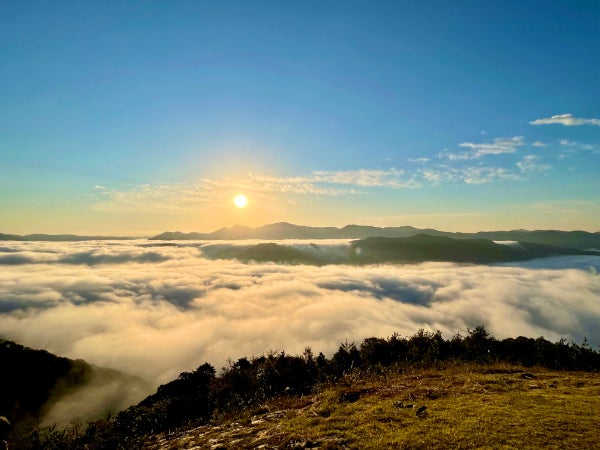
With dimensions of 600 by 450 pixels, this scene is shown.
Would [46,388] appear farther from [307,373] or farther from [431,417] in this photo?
[431,417]

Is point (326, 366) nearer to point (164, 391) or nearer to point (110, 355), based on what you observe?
point (164, 391)

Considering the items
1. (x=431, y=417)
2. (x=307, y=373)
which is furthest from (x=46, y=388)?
(x=431, y=417)

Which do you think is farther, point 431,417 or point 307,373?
point 307,373

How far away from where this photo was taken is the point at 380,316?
156 metres

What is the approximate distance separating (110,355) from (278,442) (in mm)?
197318

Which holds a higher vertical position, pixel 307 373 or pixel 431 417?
pixel 431 417

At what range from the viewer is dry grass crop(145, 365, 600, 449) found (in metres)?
8.52

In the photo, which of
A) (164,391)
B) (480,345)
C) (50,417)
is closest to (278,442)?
(480,345)

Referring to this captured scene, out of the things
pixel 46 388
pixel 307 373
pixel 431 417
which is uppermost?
pixel 431 417

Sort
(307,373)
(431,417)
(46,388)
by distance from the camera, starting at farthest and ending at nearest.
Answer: (46,388) → (307,373) → (431,417)

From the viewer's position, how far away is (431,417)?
10289 mm

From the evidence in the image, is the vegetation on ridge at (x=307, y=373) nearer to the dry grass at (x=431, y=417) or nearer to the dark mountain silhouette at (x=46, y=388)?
the dry grass at (x=431, y=417)

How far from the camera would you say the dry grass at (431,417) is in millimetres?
8523

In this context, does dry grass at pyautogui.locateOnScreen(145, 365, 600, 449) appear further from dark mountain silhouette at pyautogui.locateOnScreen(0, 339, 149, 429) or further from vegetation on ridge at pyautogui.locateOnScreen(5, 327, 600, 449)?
dark mountain silhouette at pyautogui.locateOnScreen(0, 339, 149, 429)
